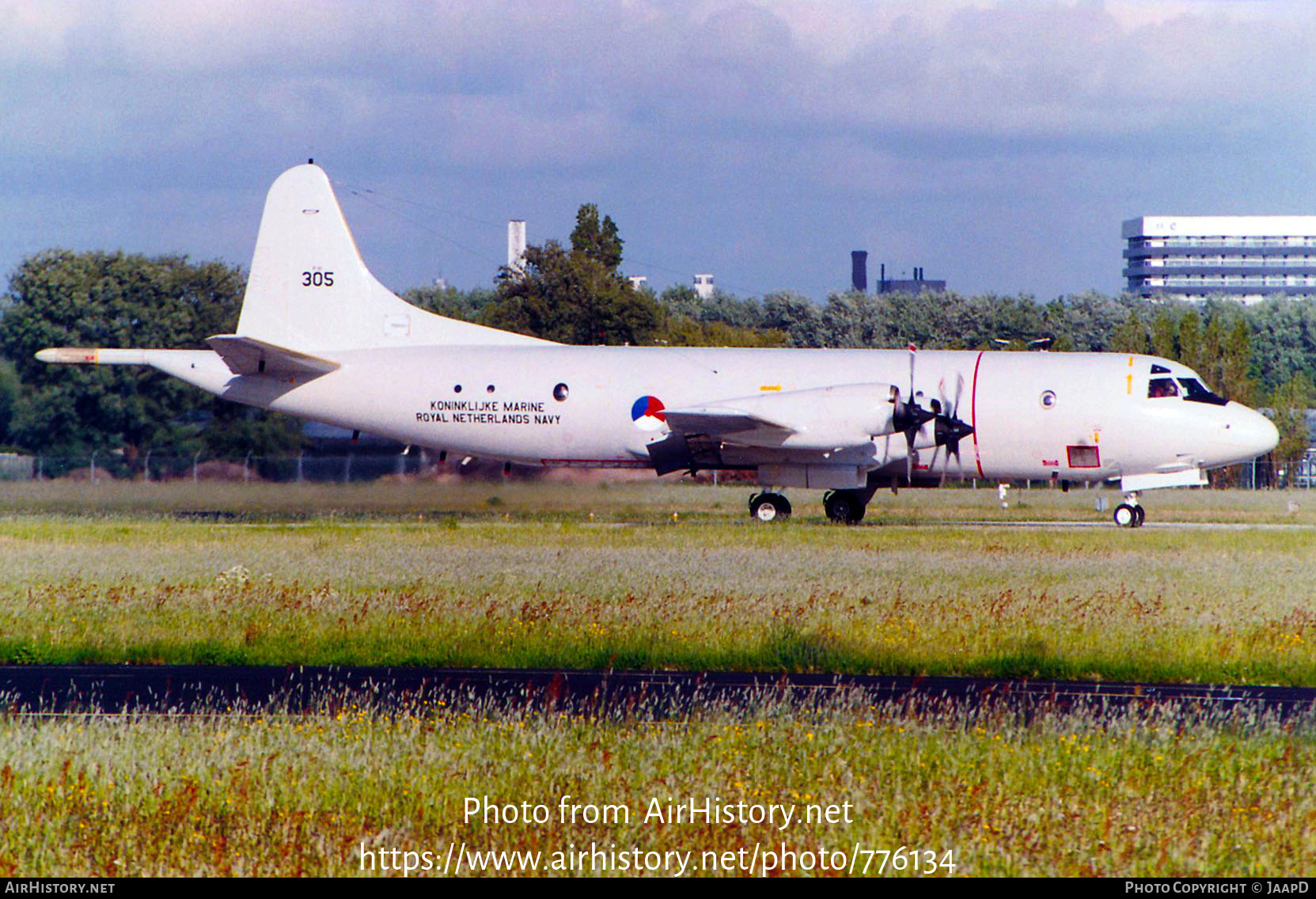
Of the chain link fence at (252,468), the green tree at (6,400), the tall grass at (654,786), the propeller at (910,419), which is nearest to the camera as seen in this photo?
the tall grass at (654,786)

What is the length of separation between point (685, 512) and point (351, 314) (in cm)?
975

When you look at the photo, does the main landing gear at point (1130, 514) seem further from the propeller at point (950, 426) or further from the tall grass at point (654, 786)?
the tall grass at point (654, 786)

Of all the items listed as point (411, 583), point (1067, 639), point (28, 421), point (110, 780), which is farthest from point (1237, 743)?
point (28, 421)

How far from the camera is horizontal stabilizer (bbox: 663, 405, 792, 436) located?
30.0 m

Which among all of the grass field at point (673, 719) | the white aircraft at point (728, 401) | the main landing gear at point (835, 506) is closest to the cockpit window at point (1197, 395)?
the white aircraft at point (728, 401)

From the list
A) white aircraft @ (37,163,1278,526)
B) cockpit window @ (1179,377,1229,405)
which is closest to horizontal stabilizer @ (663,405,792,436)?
white aircraft @ (37,163,1278,526)

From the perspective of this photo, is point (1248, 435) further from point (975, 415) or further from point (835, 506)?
point (835, 506)

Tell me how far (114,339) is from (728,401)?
2593cm

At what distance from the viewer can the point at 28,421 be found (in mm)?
38625

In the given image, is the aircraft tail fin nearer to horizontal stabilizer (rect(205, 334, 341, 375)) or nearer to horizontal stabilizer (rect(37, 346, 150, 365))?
horizontal stabilizer (rect(205, 334, 341, 375))

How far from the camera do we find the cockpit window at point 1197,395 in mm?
31062

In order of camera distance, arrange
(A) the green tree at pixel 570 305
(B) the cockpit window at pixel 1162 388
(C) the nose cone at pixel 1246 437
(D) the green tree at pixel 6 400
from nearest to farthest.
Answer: (C) the nose cone at pixel 1246 437, (B) the cockpit window at pixel 1162 388, (D) the green tree at pixel 6 400, (A) the green tree at pixel 570 305
